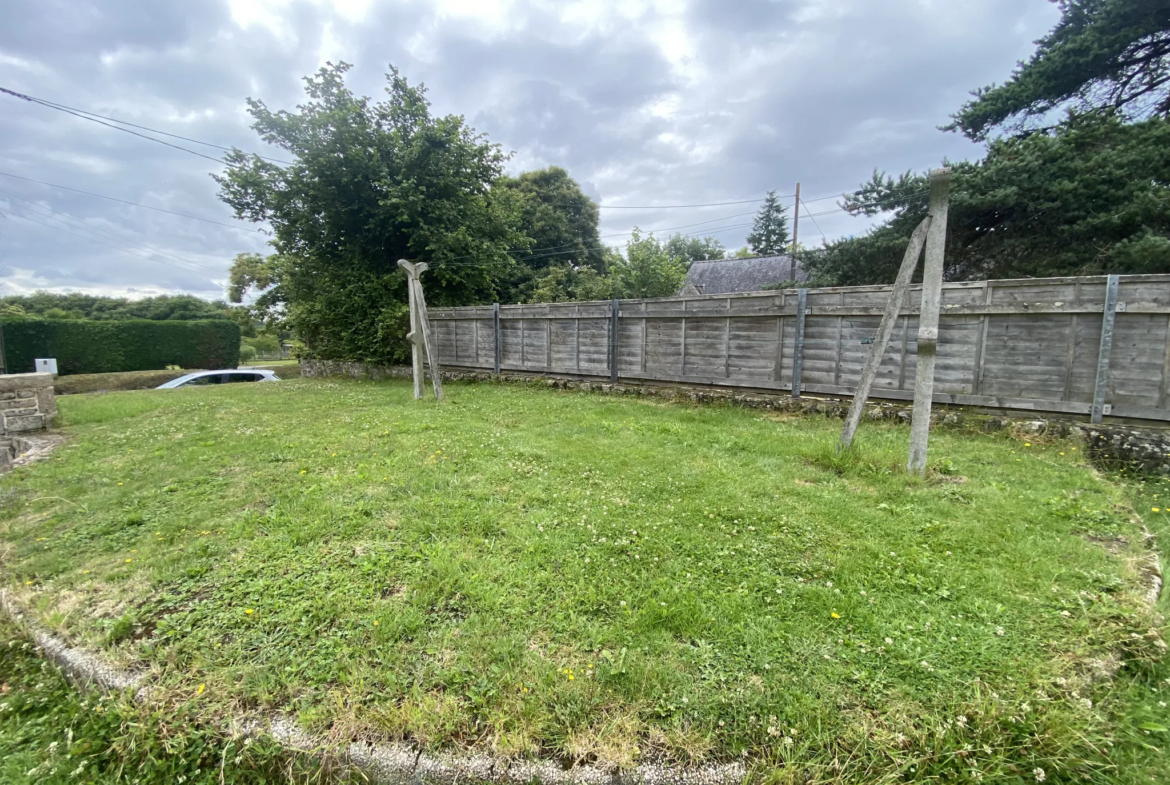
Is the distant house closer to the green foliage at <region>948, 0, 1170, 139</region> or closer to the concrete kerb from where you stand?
the green foliage at <region>948, 0, 1170, 139</region>

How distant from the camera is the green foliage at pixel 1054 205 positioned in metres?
8.03

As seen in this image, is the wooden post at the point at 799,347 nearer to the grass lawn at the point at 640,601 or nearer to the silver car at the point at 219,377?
the grass lawn at the point at 640,601

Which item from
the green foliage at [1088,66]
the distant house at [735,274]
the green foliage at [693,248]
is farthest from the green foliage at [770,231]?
the green foliage at [1088,66]

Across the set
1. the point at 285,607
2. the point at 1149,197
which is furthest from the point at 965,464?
the point at 1149,197

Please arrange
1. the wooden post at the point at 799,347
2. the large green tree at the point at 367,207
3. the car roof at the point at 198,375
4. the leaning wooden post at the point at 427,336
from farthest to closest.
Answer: the car roof at the point at 198,375 → the large green tree at the point at 367,207 → the leaning wooden post at the point at 427,336 → the wooden post at the point at 799,347

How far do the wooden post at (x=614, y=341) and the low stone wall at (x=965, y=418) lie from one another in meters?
0.22

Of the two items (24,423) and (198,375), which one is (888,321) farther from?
(198,375)

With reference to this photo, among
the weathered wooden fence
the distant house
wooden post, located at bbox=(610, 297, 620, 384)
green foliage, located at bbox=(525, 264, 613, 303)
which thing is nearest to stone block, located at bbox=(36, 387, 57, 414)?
the weathered wooden fence

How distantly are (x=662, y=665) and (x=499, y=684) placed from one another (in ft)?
2.11

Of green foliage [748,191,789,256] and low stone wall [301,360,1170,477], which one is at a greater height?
green foliage [748,191,789,256]

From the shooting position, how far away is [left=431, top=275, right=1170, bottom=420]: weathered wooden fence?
15.3ft

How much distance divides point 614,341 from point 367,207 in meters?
8.65

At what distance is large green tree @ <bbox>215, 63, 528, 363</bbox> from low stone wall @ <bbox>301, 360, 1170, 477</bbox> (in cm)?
510

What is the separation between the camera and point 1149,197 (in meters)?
7.82
